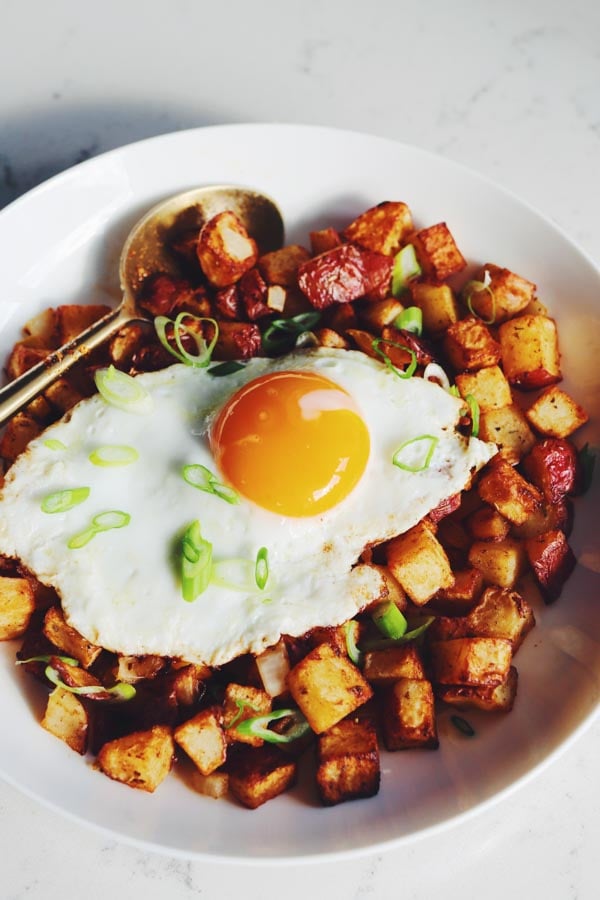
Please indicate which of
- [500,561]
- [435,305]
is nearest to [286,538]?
[500,561]

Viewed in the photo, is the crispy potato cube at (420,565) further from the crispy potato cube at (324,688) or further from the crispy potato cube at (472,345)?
the crispy potato cube at (472,345)

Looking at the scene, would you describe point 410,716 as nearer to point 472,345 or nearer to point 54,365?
point 472,345

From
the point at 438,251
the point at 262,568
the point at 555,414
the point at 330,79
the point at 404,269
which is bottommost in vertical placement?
the point at 262,568

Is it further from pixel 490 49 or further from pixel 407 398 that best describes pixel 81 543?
pixel 490 49

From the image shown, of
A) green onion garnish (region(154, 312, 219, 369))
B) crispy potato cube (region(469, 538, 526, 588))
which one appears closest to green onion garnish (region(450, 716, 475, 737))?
crispy potato cube (region(469, 538, 526, 588))

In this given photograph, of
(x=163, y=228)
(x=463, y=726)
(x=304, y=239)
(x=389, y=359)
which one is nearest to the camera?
(x=463, y=726)

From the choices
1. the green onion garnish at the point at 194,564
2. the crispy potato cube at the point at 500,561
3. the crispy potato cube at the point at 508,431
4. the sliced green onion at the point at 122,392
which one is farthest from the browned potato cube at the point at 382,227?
the green onion garnish at the point at 194,564
